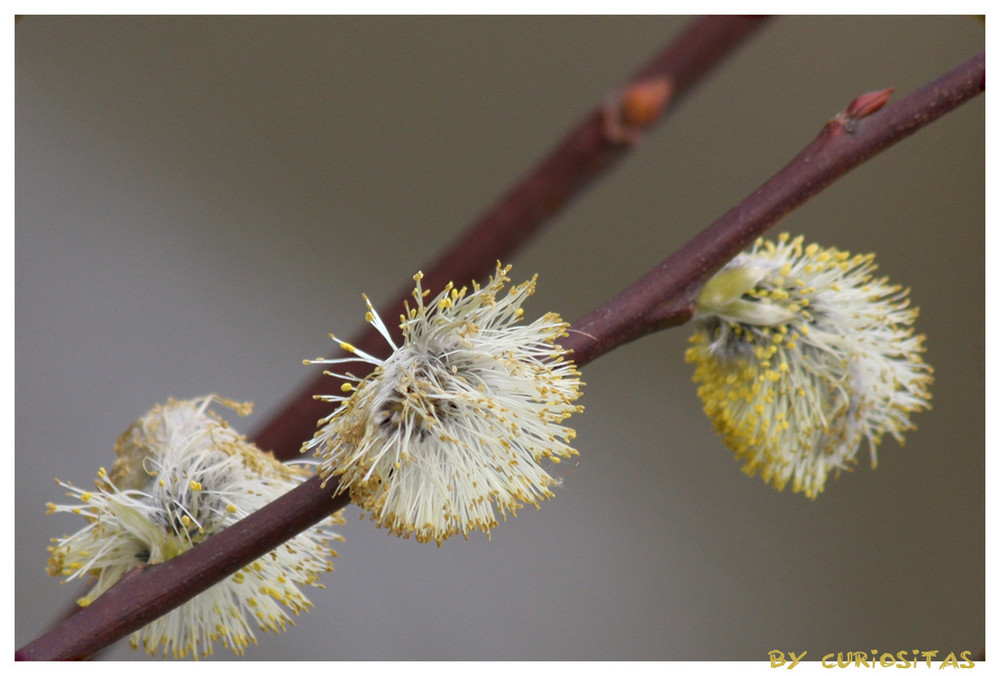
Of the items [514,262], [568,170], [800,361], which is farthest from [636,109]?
[514,262]

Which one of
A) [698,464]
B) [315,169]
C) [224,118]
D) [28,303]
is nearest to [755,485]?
[698,464]

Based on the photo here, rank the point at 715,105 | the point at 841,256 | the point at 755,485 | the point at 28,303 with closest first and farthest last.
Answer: the point at 841,256
the point at 28,303
the point at 715,105
the point at 755,485

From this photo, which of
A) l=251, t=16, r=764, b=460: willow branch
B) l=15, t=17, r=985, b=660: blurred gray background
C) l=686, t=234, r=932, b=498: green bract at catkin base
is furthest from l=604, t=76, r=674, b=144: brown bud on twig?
l=15, t=17, r=985, b=660: blurred gray background

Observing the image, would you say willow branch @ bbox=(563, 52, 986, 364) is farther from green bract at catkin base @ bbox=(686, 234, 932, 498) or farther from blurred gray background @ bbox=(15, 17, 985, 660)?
blurred gray background @ bbox=(15, 17, 985, 660)

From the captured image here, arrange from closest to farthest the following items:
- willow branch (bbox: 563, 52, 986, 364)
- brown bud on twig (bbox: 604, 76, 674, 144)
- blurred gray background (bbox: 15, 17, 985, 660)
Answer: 1. willow branch (bbox: 563, 52, 986, 364)
2. brown bud on twig (bbox: 604, 76, 674, 144)
3. blurred gray background (bbox: 15, 17, 985, 660)

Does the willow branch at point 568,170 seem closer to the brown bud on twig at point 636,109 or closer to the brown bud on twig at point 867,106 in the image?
the brown bud on twig at point 636,109

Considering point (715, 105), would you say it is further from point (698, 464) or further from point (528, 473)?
point (528, 473)

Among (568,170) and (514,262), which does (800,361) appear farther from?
(514,262)
